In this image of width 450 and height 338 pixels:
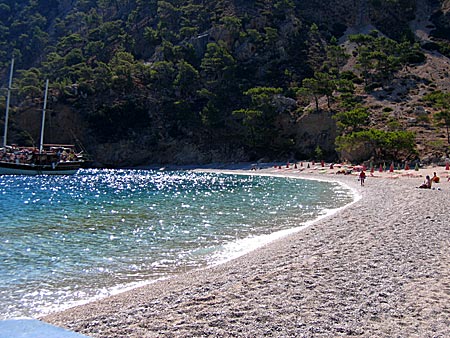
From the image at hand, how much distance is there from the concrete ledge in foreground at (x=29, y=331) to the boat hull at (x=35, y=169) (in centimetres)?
5218

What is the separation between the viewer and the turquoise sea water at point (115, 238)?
28.2 feet

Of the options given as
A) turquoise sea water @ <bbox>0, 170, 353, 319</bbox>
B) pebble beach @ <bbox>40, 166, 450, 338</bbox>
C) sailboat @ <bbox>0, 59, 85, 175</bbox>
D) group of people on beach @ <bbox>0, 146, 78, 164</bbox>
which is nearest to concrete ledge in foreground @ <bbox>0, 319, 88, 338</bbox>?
pebble beach @ <bbox>40, 166, 450, 338</bbox>

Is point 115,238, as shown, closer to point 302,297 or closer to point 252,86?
point 302,297

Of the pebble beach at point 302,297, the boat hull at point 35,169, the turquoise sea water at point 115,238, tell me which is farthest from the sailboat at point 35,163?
the pebble beach at point 302,297

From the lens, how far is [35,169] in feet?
165

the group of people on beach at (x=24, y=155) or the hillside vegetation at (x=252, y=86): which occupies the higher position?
the hillside vegetation at (x=252, y=86)

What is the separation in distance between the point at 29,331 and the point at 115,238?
1126 cm

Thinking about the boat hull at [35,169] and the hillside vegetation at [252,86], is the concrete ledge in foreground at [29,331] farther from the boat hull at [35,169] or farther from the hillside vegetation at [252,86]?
the boat hull at [35,169]

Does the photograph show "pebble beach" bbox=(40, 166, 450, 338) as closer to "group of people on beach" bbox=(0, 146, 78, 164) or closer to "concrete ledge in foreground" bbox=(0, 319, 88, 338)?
"concrete ledge in foreground" bbox=(0, 319, 88, 338)

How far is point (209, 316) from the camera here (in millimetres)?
6070

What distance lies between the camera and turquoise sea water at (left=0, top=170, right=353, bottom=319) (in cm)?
861

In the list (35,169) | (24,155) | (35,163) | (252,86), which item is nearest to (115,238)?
(35,169)

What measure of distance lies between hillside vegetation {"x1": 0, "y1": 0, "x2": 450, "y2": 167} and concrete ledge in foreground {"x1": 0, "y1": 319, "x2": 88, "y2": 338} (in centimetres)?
4855

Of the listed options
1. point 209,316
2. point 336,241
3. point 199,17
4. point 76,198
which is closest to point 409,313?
point 209,316
